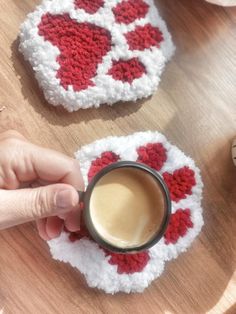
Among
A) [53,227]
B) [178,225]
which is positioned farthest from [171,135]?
[53,227]

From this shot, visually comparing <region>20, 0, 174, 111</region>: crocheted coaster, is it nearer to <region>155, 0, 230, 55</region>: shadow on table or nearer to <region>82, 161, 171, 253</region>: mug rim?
<region>155, 0, 230, 55</region>: shadow on table

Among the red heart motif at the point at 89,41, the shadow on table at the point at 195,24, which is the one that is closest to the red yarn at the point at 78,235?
the red heart motif at the point at 89,41

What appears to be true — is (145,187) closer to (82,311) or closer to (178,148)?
(178,148)

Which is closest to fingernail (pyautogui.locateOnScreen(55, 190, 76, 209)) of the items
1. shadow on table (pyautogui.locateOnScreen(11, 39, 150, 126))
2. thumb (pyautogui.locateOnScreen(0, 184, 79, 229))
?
thumb (pyautogui.locateOnScreen(0, 184, 79, 229))

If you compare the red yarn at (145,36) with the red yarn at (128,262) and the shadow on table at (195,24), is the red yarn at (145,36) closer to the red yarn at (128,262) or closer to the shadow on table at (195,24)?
the shadow on table at (195,24)

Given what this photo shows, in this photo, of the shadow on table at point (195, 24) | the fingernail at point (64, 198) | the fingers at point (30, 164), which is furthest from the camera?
the shadow on table at point (195, 24)

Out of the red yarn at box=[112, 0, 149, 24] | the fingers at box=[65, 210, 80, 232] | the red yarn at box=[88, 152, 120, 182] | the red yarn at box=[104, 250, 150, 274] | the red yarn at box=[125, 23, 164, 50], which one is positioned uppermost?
the red yarn at box=[112, 0, 149, 24]
